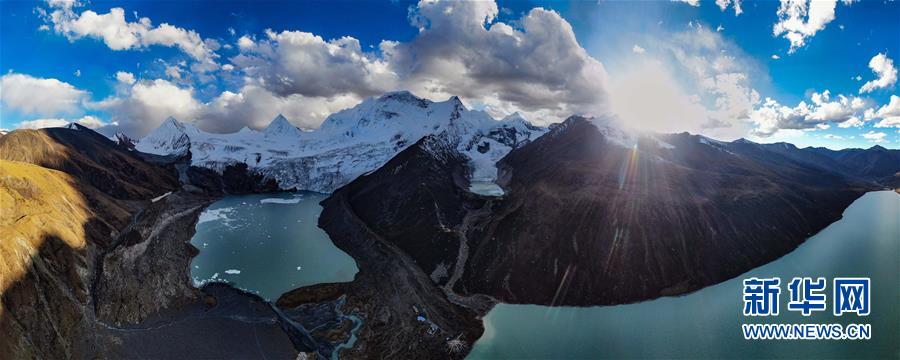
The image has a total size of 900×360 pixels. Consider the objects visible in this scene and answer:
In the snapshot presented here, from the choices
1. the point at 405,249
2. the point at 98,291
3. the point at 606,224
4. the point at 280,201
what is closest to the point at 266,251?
the point at 405,249

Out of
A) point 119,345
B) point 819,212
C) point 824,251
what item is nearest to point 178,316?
point 119,345

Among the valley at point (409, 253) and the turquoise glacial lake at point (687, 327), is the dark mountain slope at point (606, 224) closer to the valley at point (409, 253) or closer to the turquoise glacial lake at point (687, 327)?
the valley at point (409, 253)

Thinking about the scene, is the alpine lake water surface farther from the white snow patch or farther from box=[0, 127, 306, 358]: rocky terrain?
the white snow patch

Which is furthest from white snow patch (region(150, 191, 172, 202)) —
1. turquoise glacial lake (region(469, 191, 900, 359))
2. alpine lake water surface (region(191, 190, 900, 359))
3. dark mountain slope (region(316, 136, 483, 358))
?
turquoise glacial lake (region(469, 191, 900, 359))

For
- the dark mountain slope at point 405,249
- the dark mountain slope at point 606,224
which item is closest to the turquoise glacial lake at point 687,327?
the dark mountain slope at point 606,224

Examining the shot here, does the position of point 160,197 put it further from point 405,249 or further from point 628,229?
point 628,229

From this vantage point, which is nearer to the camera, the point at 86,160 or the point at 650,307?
the point at 650,307

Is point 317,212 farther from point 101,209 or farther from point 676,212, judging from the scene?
point 676,212
